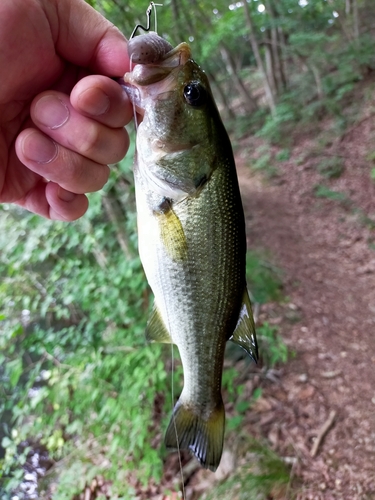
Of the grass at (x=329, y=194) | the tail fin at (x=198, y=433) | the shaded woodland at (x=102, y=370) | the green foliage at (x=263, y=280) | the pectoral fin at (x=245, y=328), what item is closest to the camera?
the pectoral fin at (x=245, y=328)

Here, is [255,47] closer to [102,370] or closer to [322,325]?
[322,325]

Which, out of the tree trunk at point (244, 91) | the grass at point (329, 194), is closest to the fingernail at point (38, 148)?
the grass at point (329, 194)

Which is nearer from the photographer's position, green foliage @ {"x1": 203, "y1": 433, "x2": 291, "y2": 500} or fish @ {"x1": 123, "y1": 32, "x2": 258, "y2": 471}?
fish @ {"x1": 123, "y1": 32, "x2": 258, "y2": 471}

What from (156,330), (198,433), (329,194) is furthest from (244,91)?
(198,433)

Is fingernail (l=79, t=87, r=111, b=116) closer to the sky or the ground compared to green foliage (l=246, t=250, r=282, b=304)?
closer to the sky

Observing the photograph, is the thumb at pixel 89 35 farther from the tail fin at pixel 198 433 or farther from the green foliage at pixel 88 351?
the green foliage at pixel 88 351

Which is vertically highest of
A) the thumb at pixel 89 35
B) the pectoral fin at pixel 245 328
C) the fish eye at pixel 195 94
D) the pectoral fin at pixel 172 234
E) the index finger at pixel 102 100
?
the thumb at pixel 89 35

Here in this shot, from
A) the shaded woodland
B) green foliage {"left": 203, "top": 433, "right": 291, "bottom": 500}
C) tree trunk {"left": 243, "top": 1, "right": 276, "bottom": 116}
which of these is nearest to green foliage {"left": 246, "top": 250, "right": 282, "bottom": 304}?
the shaded woodland

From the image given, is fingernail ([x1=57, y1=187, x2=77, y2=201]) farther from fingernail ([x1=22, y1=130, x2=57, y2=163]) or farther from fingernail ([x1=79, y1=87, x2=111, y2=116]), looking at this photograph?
fingernail ([x1=79, y1=87, x2=111, y2=116])
